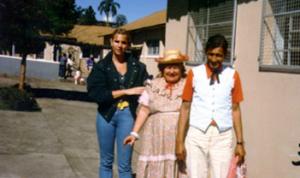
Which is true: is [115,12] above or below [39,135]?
above

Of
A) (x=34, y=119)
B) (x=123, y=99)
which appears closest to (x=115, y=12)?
(x=34, y=119)

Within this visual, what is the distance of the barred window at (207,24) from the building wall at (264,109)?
14.1 inches

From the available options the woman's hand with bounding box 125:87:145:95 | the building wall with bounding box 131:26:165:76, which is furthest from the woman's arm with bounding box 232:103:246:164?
the building wall with bounding box 131:26:165:76

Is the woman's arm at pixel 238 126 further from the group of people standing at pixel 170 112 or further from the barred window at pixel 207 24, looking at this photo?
the barred window at pixel 207 24

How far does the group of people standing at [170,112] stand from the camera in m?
3.51

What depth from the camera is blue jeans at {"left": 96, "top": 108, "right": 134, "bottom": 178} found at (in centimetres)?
417

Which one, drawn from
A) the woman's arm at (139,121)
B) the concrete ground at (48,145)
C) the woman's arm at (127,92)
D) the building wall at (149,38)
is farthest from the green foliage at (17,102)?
the woman's arm at (139,121)

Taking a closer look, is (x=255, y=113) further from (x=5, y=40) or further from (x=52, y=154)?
(x=5, y=40)

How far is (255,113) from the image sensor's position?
605cm

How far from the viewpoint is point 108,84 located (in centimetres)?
418

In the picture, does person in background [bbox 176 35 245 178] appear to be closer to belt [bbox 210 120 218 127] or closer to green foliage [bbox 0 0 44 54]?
belt [bbox 210 120 218 127]

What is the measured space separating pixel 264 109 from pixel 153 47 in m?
13.3

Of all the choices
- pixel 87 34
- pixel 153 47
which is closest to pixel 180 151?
pixel 153 47

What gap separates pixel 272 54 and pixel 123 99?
2.66 meters
